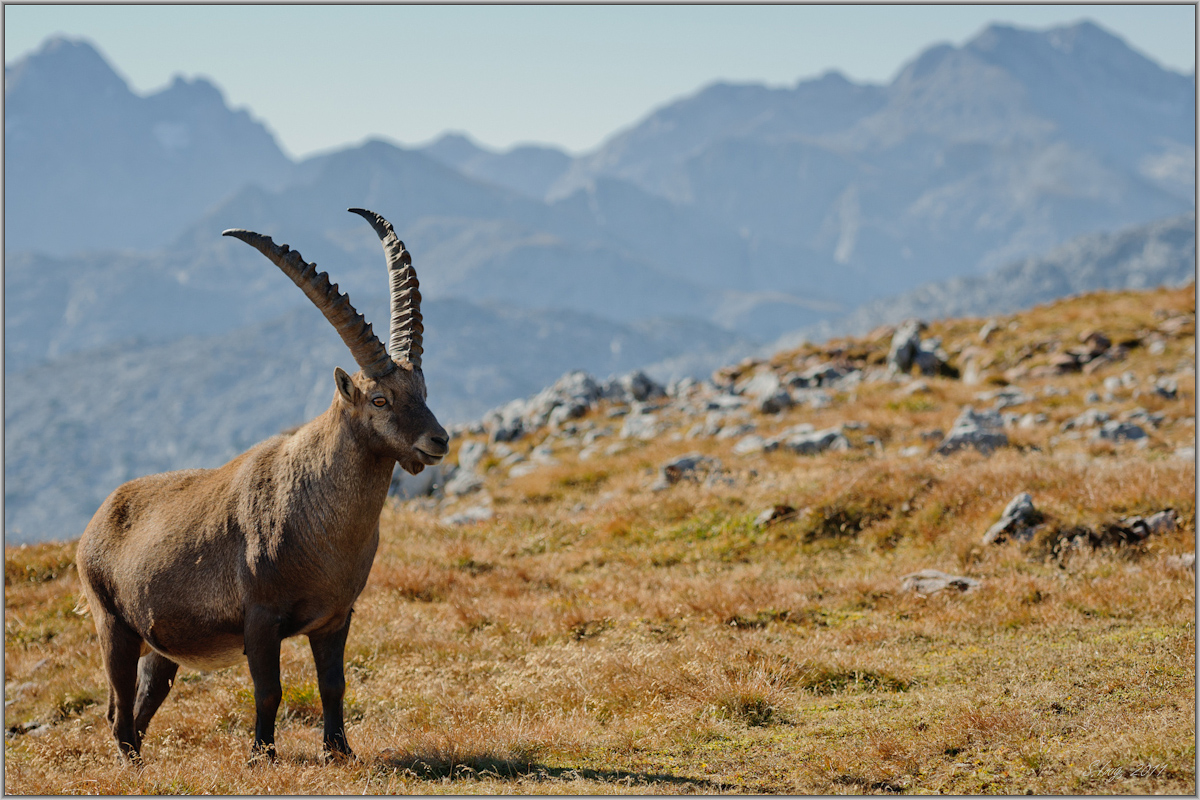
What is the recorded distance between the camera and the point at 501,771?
7.18 metres

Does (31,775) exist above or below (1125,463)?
below

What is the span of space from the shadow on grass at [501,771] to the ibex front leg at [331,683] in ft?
1.59

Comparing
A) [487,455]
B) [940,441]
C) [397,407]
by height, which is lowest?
[487,455]

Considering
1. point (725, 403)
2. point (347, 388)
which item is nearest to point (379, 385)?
point (347, 388)

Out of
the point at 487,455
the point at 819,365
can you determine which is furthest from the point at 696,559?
the point at 819,365

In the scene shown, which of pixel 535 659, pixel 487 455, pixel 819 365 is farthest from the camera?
pixel 819 365

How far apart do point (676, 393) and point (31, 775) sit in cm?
3132

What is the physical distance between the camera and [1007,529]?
1253cm

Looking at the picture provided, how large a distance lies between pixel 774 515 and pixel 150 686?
31.1 feet

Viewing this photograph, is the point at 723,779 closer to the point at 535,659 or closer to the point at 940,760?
the point at 940,760

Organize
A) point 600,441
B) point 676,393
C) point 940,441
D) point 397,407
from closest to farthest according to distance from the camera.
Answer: point 397,407 → point 940,441 → point 600,441 → point 676,393

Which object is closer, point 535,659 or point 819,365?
point 535,659

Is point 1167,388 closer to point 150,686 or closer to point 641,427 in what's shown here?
point 641,427

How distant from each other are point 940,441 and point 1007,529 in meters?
6.48
